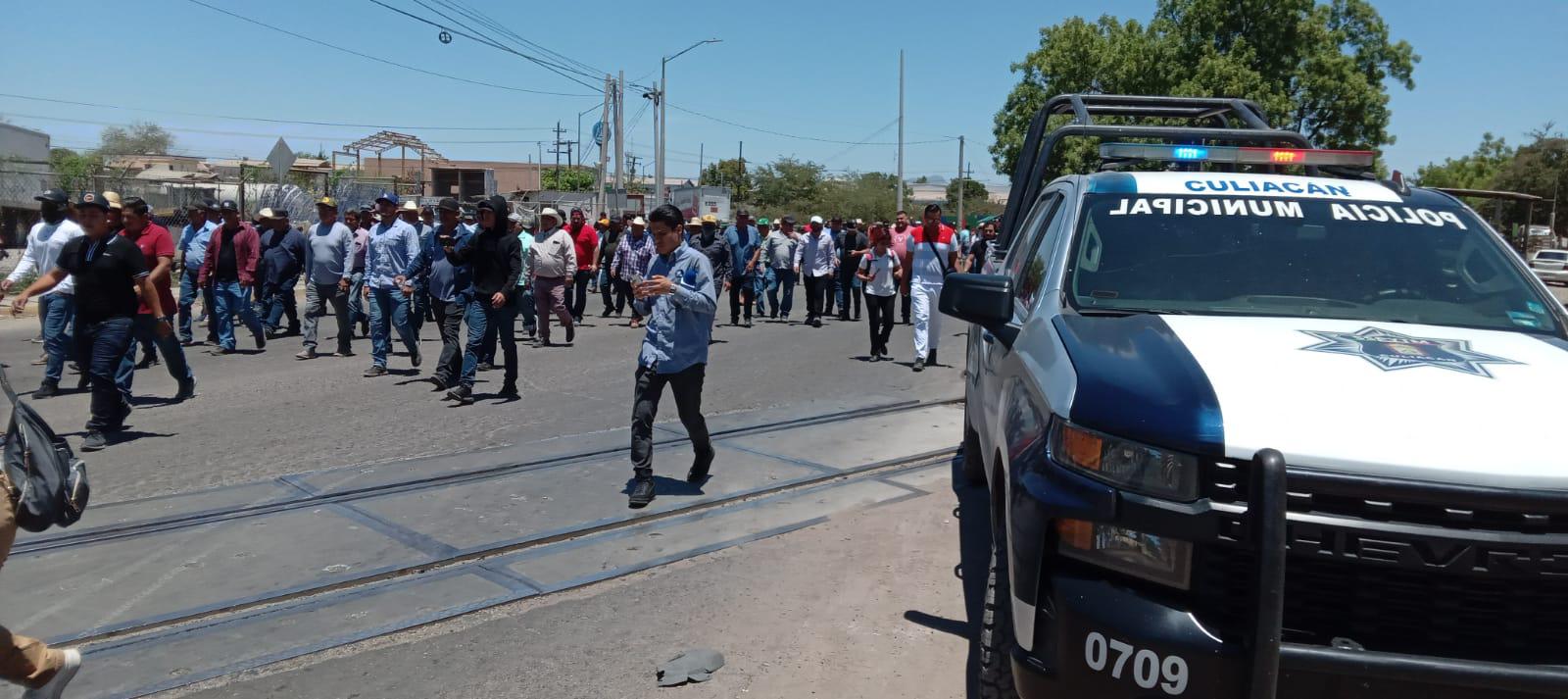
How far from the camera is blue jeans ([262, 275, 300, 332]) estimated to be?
560 inches

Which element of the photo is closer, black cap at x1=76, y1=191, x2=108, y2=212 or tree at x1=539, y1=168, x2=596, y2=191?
black cap at x1=76, y1=191, x2=108, y2=212

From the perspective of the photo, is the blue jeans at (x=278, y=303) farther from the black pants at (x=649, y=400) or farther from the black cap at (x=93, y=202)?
the black pants at (x=649, y=400)

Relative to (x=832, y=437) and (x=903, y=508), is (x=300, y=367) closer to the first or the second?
(x=832, y=437)

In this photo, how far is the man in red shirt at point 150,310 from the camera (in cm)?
899

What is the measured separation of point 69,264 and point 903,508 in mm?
6078

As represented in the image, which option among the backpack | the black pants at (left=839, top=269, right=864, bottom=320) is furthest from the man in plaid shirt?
the backpack

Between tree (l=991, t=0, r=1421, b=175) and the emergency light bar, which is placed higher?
tree (l=991, t=0, r=1421, b=175)

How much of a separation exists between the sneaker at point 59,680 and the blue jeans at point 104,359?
16.4 feet

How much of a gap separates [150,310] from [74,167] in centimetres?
5416

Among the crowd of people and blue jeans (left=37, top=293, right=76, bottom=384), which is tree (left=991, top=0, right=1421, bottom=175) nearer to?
the crowd of people

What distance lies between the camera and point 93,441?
318 inches

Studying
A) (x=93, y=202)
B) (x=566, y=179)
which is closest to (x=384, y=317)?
(x=93, y=202)

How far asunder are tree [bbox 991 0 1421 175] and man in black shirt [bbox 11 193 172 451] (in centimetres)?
2995

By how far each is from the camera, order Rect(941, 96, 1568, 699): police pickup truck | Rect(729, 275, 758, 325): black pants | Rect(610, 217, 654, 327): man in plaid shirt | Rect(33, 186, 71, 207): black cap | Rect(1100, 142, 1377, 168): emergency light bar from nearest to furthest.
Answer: Rect(941, 96, 1568, 699): police pickup truck → Rect(1100, 142, 1377, 168): emergency light bar → Rect(33, 186, 71, 207): black cap → Rect(610, 217, 654, 327): man in plaid shirt → Rect(729, 275, 758, 325): black pants
